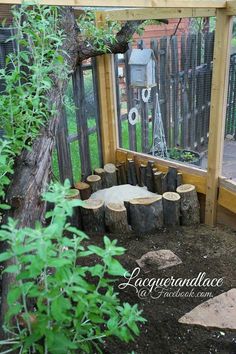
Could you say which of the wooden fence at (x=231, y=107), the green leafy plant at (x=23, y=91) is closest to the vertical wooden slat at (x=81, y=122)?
the wooden fence at (x=231, y=107)

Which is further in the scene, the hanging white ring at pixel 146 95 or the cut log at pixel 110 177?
the cut log at pixel 110 177

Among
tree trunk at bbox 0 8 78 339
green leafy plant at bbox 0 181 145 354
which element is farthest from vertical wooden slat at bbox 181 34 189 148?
green leafy plant at bbox 0 181 145 354

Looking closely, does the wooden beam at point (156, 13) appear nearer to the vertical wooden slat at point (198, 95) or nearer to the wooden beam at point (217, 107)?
the wooden beam at point (217, 107)

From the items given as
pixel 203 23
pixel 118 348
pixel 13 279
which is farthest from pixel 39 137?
pixel 203 23

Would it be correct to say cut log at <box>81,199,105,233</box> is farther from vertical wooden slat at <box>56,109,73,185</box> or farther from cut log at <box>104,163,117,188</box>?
cut log at <box>104,163,117,188</box>

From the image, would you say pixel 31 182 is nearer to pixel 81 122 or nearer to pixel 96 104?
pixel 81 122

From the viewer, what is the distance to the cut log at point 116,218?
3.42 metres

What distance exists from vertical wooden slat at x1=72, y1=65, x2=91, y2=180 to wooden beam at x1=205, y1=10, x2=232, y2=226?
1407 mm

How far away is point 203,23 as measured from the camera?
342cm

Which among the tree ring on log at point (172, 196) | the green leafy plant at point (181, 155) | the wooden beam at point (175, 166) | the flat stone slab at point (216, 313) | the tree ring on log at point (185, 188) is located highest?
the green leafy plant at point (181, 155)

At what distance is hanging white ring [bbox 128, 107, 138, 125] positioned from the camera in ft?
13.4

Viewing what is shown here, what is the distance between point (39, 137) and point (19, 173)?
11.6 inches

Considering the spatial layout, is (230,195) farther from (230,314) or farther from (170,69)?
(170,69)

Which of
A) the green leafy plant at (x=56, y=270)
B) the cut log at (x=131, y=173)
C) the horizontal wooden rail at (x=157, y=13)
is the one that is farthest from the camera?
the cut log at (x=131, y=173)
